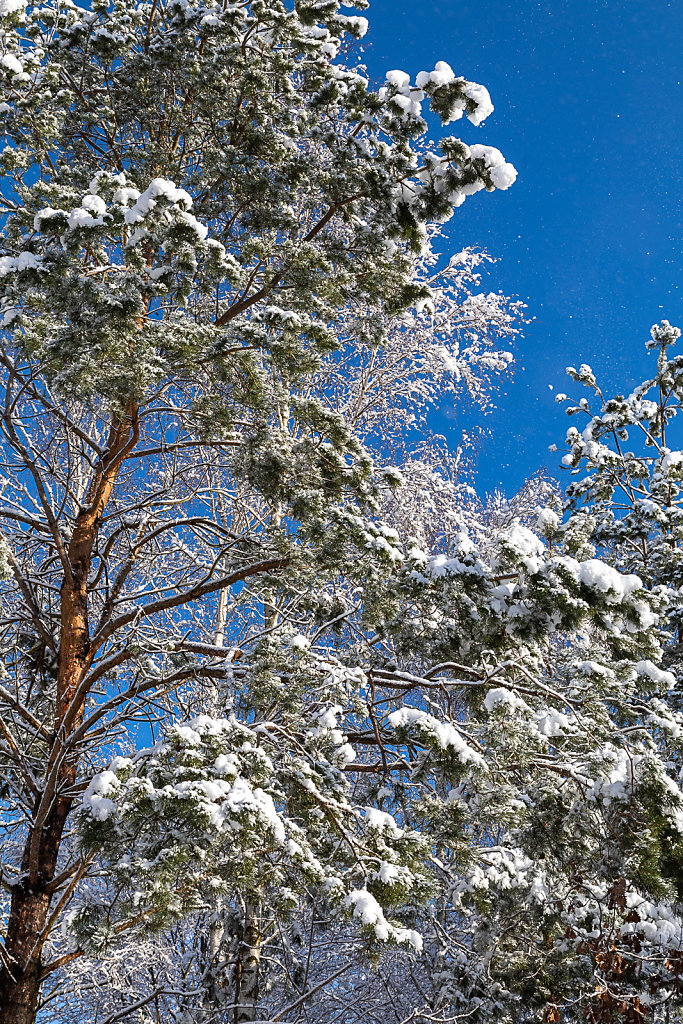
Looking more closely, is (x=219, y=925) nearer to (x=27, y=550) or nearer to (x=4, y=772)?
(x=4, y=772)

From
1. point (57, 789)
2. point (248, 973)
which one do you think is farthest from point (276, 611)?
point (248, 973)

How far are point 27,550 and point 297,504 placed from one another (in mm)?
2910

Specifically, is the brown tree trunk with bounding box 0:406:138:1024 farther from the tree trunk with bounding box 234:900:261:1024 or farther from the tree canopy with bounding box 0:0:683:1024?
the tree trunk with bounding box 234:900:261:1024

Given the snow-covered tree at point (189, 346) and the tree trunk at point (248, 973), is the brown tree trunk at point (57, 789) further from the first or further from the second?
the tree trunk at point (248, 973)

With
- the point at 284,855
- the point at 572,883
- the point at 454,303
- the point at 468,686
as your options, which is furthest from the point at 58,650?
the point at 454,303

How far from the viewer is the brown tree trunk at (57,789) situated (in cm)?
498

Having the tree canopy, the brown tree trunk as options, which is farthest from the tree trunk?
the brown tree trunk

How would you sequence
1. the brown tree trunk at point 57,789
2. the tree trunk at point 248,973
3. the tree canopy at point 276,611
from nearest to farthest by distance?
the tree canopy at point 276,611 < the brown tree trunk at point 57,789 < the tree trunk at point 248,973

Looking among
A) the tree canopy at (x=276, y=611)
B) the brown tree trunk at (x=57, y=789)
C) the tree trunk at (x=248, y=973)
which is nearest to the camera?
the tree canopy at (x=276, y=611)

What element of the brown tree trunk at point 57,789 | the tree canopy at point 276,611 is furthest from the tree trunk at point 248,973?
the brown tree trunk at point 57,789

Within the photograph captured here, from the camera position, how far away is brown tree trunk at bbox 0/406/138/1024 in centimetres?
498

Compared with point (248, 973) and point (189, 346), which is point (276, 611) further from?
point (248, 973)

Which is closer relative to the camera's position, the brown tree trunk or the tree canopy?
the tree canopy

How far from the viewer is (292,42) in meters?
6.39
